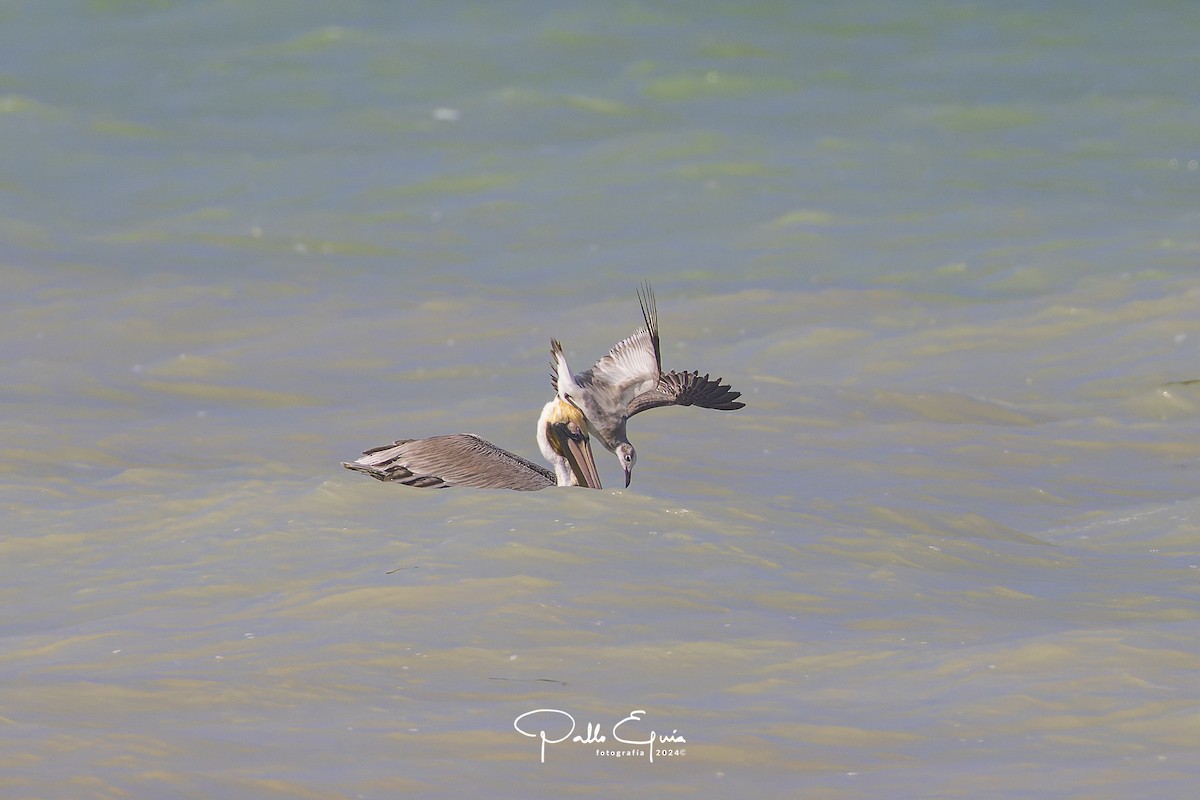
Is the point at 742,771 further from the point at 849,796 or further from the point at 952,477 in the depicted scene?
the point at 952,477

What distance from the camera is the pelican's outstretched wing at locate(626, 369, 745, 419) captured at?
8312 millimetres

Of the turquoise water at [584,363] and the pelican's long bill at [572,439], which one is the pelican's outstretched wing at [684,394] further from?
the turquoise water at [584,363]

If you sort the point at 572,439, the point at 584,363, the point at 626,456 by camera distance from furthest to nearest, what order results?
the point at 584,363 < the point at 626,456 < the point at 572,439

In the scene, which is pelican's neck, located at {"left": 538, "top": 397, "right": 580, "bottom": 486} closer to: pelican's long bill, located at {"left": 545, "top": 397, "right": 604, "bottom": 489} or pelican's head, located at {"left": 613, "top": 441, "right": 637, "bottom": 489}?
pelican's long bill, located at {"left": 545, "top": 397, "right": 604, "bottom": 489}

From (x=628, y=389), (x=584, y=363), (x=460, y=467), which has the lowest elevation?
(x=460, y=467)

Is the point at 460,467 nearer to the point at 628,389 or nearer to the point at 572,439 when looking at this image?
the point at 572,439

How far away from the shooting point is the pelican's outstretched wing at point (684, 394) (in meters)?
8.31

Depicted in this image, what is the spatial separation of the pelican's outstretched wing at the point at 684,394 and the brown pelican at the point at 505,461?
265 mm

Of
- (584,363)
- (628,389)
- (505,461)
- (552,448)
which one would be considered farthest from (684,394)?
(584,363)

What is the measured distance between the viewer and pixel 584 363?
44.6ft

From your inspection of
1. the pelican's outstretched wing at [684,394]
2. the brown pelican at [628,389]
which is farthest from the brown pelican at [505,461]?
the pelican's outstretched wing at [684,394]

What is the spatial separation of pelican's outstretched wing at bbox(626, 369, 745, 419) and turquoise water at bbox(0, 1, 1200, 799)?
391mm

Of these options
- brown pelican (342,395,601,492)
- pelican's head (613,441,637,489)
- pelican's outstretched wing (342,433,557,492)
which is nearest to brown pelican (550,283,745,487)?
pelican's head (613,441,637,489)

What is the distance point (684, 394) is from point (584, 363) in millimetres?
5280
